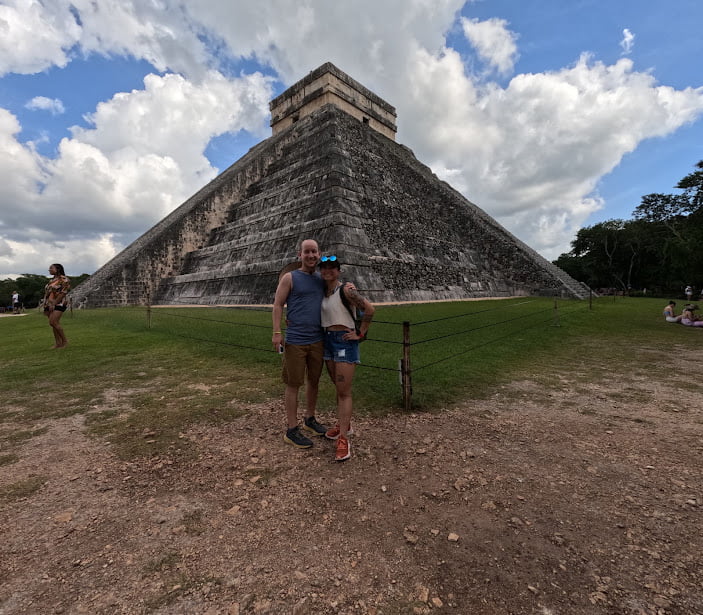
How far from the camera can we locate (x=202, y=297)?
1886 cm

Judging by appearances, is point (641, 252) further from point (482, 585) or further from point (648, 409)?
point (482, 585)

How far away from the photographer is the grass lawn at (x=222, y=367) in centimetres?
432

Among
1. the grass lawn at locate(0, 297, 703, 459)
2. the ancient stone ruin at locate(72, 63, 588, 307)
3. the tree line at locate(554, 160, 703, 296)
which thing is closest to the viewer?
the grass lawn at locate(0, 297, 703, 459)

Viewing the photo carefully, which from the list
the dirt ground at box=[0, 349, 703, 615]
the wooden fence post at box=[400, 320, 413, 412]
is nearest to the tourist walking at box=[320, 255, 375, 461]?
the dirt ground at box=[0, 349, 703, 615]

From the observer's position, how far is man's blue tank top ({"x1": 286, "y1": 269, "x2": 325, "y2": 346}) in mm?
3467

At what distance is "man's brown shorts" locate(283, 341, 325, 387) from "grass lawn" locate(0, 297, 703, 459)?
3.30ft

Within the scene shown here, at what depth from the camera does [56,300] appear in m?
8.07

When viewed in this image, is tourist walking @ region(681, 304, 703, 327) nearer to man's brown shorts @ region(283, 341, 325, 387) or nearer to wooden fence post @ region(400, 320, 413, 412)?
wooden fence post @ region(400, 320, 413, 412)

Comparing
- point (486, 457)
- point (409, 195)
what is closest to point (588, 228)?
point (409, 195)

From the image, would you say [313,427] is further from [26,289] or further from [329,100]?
[26,289]

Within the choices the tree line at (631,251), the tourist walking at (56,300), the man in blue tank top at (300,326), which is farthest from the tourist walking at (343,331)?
the tree line at (631,251)

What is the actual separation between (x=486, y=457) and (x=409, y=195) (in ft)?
76.6

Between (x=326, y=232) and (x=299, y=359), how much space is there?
43.2ft

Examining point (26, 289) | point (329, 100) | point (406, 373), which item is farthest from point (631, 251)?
point (26, 289)
